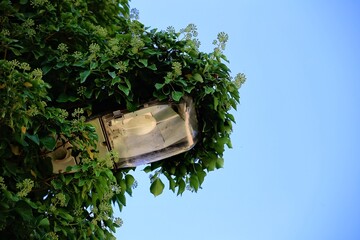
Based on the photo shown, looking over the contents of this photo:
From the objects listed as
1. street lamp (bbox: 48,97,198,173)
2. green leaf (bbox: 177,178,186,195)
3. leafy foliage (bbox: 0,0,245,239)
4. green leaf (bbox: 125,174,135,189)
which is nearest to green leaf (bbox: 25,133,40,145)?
leafy foliage (bbox: 0,0,245,239)

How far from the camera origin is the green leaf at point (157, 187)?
286cm

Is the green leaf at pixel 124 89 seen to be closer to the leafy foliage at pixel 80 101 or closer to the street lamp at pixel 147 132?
the leafy foliage at pixel 80 101

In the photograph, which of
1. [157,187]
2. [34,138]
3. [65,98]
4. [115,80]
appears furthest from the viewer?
[157,187]

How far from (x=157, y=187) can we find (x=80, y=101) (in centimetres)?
50

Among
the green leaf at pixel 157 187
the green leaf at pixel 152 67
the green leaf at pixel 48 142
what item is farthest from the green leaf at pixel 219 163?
the green leaf at pixel 48 142

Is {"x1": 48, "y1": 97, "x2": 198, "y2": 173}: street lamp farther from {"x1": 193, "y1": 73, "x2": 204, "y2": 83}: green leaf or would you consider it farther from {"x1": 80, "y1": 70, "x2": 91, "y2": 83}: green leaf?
{"x1": 80, "y1": 70, "x2": 91, "y2": 83}: green leaf

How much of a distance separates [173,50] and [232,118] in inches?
14.7

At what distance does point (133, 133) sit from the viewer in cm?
269

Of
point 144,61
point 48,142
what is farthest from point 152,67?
point 48,142

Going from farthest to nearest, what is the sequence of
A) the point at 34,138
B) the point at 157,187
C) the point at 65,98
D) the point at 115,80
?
1. the point at 157,187
2. the point at 65,98
3. the point at 115,80
4. the point at 34,138

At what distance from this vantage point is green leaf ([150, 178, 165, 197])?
2859mm

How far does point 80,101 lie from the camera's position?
2729 mm

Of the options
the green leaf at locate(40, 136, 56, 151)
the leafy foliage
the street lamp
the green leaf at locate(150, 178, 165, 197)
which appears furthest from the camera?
the green leaf at locate(150, 178, 165, 197)

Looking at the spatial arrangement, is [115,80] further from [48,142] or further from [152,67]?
[48,142]
